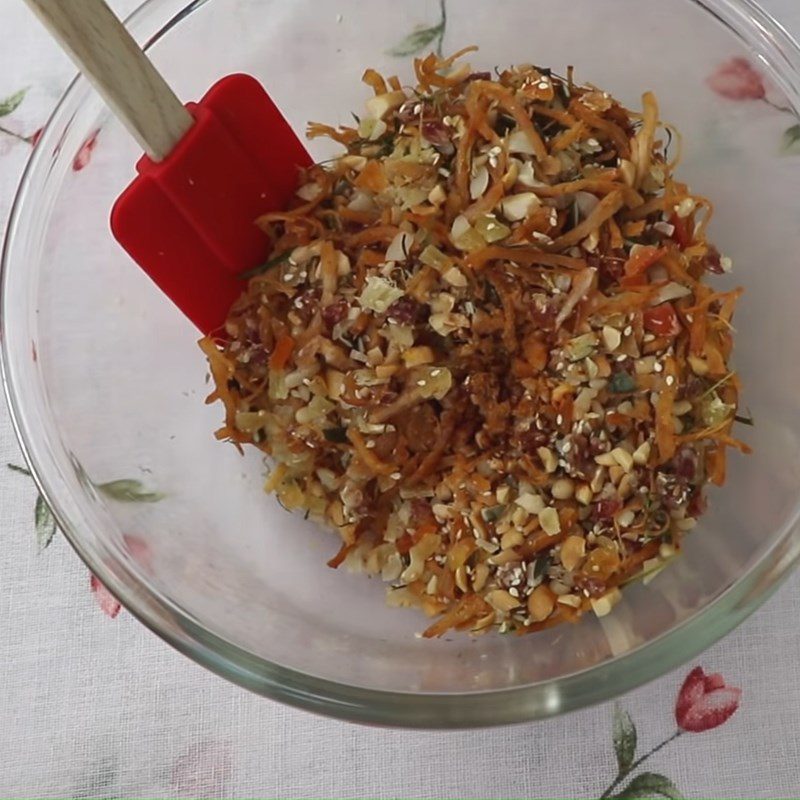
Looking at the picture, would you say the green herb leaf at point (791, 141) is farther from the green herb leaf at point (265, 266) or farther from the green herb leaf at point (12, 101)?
the green herb leaf at point (12, 101)

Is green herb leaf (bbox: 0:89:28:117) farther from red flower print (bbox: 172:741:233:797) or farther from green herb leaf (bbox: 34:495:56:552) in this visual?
red flower print (bbox: 172:741:233:797)

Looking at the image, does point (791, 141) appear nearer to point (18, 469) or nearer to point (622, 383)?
point (622, 383)

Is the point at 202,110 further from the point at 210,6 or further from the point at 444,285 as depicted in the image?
the point at 444,285

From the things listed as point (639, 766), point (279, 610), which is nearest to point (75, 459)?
point (279, 610)

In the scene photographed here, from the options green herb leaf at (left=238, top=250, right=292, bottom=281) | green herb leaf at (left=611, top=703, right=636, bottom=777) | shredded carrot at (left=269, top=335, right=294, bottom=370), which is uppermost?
green herb leaf at (left=238, top=250, right=292, bottom=281)

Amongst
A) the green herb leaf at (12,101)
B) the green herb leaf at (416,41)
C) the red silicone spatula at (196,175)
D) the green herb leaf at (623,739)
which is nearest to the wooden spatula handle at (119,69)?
the red silicone spatula at (196,175)

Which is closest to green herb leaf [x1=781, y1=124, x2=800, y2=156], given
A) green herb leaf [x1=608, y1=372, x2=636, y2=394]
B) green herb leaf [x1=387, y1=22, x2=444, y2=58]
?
green herb leaf [x1=608, y1=372, x2=636, y2=394]

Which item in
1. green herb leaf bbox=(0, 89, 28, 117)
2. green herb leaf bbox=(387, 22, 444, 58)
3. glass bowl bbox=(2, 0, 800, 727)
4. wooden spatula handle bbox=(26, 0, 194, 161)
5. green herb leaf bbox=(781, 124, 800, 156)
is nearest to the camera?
wooden spatula handle bbox=(26, 0, 194, 161)
